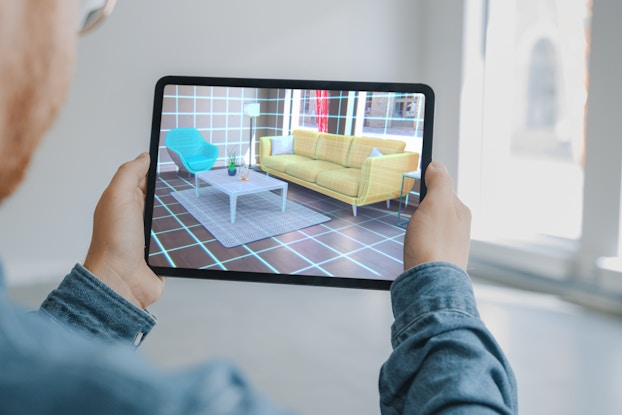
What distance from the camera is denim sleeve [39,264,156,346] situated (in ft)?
2.03

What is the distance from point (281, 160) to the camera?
3.52 feet

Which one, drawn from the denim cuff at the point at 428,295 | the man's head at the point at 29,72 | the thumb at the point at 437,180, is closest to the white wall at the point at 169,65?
the thumb at the point at 437,180

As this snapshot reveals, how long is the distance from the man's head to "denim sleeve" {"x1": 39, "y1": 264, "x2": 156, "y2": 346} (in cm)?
41

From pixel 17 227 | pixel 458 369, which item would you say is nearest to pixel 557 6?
pixel 458 369

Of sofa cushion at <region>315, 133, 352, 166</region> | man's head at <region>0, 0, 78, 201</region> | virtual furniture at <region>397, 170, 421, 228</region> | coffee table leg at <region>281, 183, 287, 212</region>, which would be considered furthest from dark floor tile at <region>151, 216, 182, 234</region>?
man's head at <region>0, 0, 78, 201</region>

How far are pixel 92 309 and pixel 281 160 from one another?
55cm

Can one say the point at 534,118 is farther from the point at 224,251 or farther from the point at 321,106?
the point at 224,251

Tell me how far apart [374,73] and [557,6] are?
61 cm

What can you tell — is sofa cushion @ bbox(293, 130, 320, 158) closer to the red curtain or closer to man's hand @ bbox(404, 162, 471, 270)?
the red curtain

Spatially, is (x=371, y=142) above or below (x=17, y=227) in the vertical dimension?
above

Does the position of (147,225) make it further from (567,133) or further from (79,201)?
(567,133)

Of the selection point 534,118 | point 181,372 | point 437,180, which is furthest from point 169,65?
point 181,372

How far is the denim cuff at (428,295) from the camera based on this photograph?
476mm

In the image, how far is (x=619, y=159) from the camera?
4.22 feet
